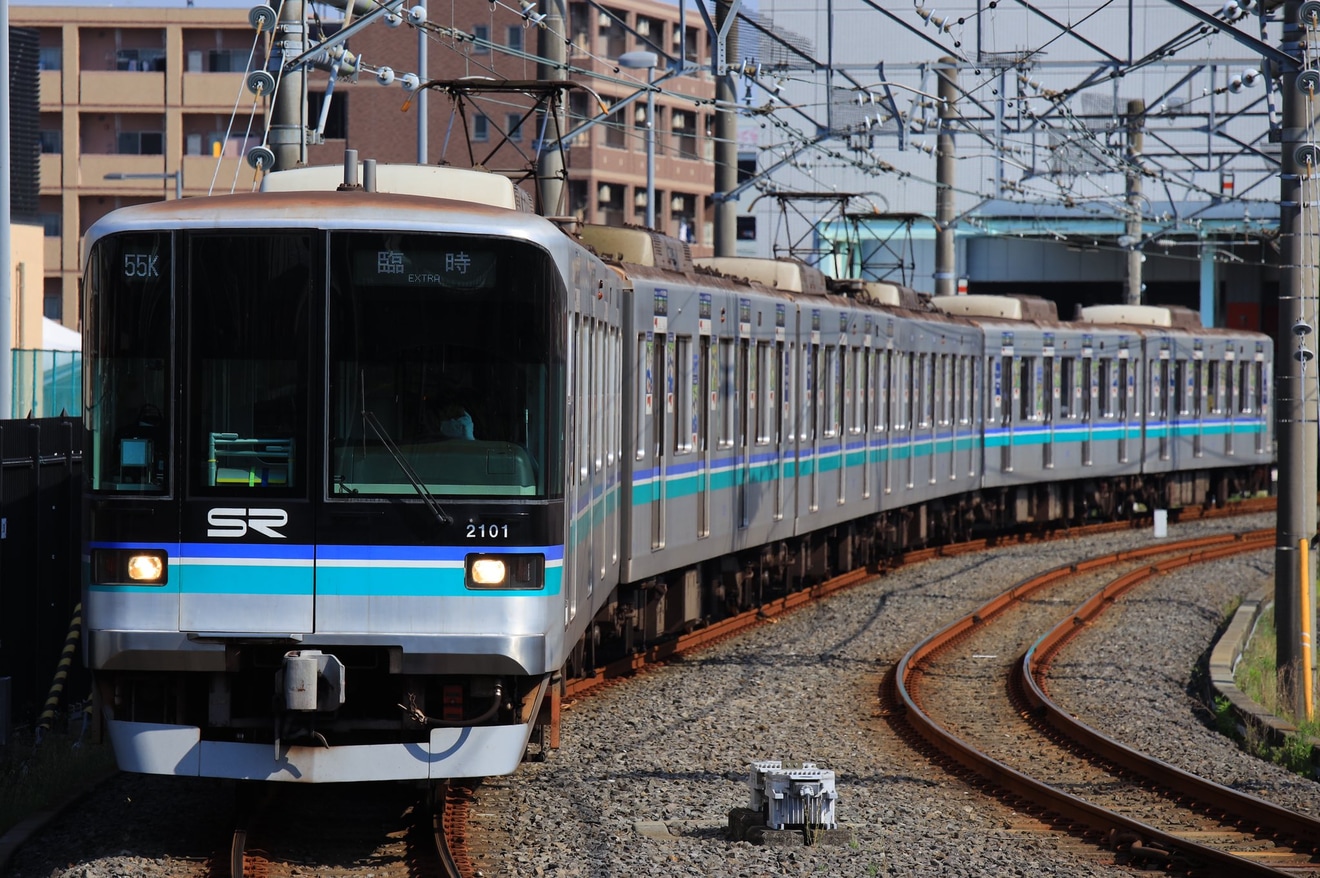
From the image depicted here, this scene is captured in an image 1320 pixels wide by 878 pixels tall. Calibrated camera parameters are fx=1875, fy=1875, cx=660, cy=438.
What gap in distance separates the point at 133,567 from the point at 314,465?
2.45ft

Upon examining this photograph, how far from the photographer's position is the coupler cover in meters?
7.57

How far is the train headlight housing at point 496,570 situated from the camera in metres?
6.83

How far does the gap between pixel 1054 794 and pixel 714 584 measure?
6025mm

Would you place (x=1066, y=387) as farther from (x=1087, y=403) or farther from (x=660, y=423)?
(x=660, y=423)

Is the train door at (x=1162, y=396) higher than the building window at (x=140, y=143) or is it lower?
lower

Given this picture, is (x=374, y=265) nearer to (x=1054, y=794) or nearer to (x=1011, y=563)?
(x=1054, y=794)

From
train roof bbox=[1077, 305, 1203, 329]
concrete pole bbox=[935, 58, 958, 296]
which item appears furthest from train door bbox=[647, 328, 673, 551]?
train roof bbox=[1077, 305, 1203, 329]

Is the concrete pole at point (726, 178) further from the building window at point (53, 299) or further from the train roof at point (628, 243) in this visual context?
the building window at point (53, 299)

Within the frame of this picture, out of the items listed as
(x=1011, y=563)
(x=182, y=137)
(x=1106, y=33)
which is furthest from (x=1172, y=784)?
(x=182, y=137)

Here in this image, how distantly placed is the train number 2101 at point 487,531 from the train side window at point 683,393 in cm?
529

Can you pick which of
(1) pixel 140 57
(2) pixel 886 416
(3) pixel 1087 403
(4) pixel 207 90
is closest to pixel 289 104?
(2) pixel 886 416

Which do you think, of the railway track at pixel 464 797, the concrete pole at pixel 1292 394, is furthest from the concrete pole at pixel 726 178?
the concrete pole at pixel 1292 394

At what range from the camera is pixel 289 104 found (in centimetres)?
1172

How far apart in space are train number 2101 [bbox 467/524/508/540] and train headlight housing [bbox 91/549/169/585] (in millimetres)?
1098
